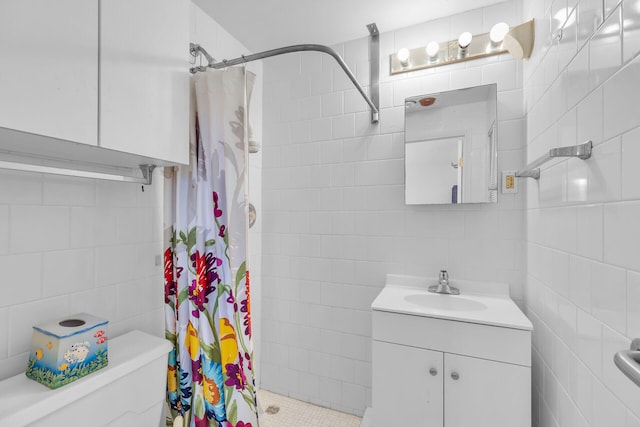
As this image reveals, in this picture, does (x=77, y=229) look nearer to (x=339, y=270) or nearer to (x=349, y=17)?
(x=339, y=270)

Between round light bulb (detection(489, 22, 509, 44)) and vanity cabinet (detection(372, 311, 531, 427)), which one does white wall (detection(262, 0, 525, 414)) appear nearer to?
round light bulb (detection(489, 22, 509, 44))

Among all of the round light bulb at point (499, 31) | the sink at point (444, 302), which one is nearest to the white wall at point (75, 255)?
the sink at point (444, 302)

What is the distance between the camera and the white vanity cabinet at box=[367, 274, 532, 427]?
1203mm

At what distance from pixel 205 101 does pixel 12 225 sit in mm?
778

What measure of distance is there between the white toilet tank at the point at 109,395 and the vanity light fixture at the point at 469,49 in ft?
6.10

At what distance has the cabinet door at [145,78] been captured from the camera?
0.89m

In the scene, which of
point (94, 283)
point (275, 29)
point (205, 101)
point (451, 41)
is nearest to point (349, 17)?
point (275, 29)

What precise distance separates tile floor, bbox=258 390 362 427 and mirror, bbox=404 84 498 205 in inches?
54.4

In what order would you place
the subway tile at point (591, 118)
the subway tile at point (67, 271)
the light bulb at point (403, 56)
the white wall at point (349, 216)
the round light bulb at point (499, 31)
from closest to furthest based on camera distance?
the subway tile at point (591, 118)
the subway tile at point (67, 271)
the round light bulb at point (499, 31)
the white wall at point (349, 216)
the light bulb at point (403, 56)

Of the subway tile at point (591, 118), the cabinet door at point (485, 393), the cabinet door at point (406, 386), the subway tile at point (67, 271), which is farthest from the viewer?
the cabinet door at point (406, 386)

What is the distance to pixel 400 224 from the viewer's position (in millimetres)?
1770

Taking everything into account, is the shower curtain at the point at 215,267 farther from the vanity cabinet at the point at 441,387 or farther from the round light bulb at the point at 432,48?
the round light bulb at the point at 432,48

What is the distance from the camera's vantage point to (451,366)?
1.29m

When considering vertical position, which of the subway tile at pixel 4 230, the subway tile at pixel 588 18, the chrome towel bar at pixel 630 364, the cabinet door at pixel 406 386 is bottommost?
the cabinet door at pixel 406 386
